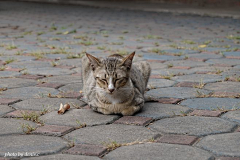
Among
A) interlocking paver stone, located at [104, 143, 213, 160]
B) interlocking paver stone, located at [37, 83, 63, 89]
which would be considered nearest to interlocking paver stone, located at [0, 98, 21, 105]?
interlocking paver stone, located at [37, 83, 63, 89]

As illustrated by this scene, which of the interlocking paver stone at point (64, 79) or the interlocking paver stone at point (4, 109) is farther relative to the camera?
the interlocking paver stone at point (64, 79)

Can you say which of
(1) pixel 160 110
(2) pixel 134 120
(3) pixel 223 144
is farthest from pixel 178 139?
(1) pixel 160 110

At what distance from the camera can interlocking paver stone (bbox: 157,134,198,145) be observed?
292cm

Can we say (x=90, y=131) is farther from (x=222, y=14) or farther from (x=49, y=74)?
(x=222, y=14)

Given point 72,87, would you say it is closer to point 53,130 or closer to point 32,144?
point 53,130

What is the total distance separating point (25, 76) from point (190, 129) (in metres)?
2.52

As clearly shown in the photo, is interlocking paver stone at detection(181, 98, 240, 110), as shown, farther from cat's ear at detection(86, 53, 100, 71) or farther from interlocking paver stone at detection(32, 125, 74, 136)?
interlocking paver stone at detection(32, 125, 74, 136)

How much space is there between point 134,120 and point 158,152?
757mm

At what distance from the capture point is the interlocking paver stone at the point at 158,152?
2658mm

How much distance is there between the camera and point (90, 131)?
3.19 meters

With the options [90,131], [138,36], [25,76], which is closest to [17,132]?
[90,131]

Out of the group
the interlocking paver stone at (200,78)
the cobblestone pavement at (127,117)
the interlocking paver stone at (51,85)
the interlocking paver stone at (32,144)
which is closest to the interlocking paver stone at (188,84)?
the cobblestone pavement at (127,117)

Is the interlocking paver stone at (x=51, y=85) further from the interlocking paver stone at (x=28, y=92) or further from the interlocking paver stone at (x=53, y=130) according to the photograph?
the interlocking paver stone at (x=53, y=130)

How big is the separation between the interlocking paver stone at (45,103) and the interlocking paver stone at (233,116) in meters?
1.24
